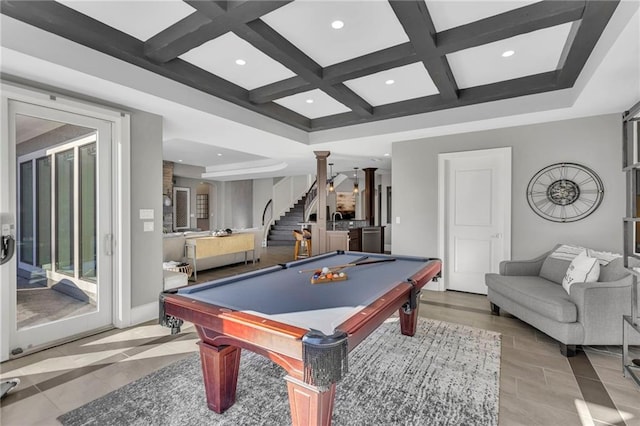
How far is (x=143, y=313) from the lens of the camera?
358 cm

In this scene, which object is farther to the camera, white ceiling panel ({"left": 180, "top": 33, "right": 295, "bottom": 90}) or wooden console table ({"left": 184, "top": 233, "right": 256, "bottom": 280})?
wooden console table ({"left": 184, "top": 233, "right": 256, "bottom": 280})

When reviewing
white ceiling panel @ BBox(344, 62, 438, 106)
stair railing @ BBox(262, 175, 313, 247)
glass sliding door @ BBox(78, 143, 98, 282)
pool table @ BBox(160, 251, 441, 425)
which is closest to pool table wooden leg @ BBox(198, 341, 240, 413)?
pool table @ BBox(160, 251, 441, 425)

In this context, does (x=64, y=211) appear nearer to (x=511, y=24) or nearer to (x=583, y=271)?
(x=511, y=24)

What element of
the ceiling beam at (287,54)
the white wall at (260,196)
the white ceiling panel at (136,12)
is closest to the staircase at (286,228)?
the white wall at (260,196)

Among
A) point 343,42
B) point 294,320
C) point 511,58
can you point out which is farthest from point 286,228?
point 294,320

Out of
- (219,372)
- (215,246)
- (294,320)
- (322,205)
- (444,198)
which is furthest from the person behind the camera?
(322,205)

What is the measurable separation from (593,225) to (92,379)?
216 inches

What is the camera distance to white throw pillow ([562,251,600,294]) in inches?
115

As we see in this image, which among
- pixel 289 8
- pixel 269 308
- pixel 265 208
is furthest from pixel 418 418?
pixel 265 208

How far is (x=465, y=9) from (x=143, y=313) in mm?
4328

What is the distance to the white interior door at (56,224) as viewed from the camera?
2729 millimetres

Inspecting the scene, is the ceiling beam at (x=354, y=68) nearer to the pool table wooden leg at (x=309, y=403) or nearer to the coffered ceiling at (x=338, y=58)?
the coffered ceiling at (x=338, y=58)

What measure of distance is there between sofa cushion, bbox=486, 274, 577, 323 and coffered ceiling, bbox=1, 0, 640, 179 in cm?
202

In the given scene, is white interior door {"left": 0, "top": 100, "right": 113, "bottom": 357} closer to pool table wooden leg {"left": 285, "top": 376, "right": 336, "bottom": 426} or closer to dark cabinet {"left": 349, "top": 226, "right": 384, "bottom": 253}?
pool table wooden leg {"left": 285, "top": 376, "right": 336, "bottom": 426}
